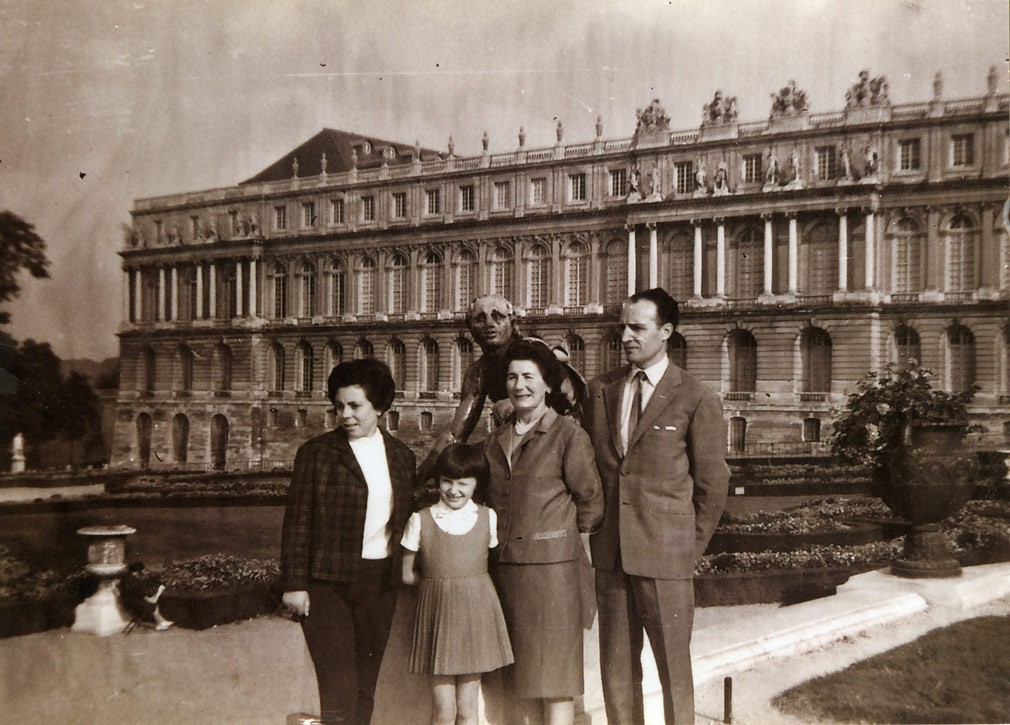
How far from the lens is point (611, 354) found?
6160 mm

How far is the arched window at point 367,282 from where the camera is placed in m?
6.72

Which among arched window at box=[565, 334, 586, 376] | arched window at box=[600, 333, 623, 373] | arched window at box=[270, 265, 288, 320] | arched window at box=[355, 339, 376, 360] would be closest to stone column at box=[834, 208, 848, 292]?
arched window at box=[600, 333, 623, 373]

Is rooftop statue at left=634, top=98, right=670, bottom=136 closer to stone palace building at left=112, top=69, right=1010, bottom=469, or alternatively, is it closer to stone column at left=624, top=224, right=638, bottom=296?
stone palace building at left=112, top=69, right=1010, bottom=469

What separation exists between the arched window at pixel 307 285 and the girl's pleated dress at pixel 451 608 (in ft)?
8.80

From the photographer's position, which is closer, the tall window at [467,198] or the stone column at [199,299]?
the tall window at [467,198]

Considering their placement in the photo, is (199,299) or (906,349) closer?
(906,349)

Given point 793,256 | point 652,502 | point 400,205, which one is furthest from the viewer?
point 400,205

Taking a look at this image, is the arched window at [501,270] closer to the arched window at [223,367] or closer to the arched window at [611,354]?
the arched window at [611,354]

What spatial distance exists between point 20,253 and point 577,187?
4359 mm

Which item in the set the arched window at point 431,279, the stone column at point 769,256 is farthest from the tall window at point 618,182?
the arched window at point 431,279

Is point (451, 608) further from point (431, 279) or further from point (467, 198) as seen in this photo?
point (467, 198)

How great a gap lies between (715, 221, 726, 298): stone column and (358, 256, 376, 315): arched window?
271 cm

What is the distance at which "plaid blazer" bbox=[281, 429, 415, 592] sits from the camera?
4855mm

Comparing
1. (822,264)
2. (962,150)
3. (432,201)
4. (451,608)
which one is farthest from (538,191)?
(451,608)
